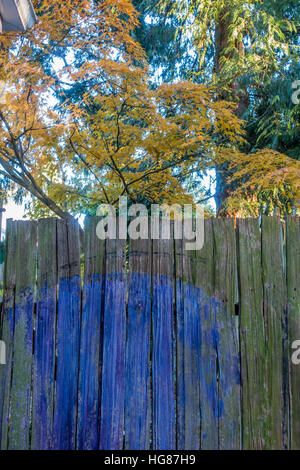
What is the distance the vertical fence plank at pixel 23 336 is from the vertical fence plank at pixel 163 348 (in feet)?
2.30

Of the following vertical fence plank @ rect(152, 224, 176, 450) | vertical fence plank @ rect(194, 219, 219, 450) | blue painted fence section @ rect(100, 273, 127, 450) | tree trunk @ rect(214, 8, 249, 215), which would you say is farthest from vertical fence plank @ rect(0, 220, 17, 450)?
tree trunk @ rect(214, 8, 249, 215)

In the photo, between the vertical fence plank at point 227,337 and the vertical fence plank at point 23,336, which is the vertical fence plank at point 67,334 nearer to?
the vertical fence plank at point 23,336

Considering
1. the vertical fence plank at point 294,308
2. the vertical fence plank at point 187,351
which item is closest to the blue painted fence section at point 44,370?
the vertical fence plank at point 187,351

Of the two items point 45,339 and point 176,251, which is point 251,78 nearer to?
point 176,251

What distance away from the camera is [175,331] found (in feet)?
Result: 7.25

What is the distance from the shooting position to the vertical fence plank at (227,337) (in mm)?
2123

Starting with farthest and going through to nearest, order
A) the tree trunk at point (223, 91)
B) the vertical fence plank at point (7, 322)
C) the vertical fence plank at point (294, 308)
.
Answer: the tree trunk at point (223, 91)
the vertical fence plank at point (7, 322)
the vertical fence plank at point (294, 308)

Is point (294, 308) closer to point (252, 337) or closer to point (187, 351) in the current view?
point (252, 337)

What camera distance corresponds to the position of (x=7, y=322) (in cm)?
229

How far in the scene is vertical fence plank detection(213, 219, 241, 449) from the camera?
2.12m

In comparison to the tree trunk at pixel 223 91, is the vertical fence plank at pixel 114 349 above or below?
below

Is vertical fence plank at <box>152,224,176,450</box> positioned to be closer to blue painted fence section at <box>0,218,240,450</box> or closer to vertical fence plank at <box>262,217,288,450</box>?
blue painted fence section at <box>0,218,240,450</box>

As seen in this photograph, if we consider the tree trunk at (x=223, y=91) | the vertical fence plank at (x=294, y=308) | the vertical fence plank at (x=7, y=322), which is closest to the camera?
the vertical fence plank at (x=294, y=308)

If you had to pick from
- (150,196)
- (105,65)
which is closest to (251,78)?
(150,196)
